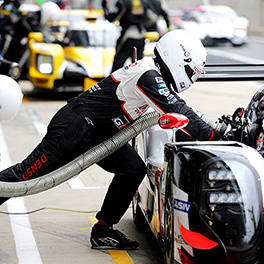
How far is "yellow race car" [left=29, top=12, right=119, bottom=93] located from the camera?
1243 cm

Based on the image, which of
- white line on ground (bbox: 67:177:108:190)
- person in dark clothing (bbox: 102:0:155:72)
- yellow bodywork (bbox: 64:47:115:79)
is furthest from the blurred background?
white line on ground (bbox: 67:177:108:190)

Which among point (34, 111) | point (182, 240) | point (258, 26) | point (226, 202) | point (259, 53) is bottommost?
point (258, 26)

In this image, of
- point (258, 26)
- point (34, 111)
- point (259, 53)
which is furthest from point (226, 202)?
point (258, 26)

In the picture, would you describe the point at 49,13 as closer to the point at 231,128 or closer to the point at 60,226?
the point at 60,226

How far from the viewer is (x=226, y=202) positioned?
3.43 metres

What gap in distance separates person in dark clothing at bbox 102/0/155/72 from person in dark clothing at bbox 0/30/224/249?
23.8 feet

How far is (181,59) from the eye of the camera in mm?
4395

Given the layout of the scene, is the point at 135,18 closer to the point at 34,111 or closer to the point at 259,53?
the point at 34,111

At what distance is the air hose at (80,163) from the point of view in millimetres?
4531

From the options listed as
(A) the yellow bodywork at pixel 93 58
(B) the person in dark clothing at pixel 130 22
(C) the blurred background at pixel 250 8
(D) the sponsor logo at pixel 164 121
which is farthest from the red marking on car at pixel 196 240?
(C) the blurred background at pixel 250 8

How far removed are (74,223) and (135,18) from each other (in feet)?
23.5

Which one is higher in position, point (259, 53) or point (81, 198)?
point (81, 198)

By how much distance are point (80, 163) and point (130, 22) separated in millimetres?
7858

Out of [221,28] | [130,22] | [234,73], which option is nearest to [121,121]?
[234,73]
